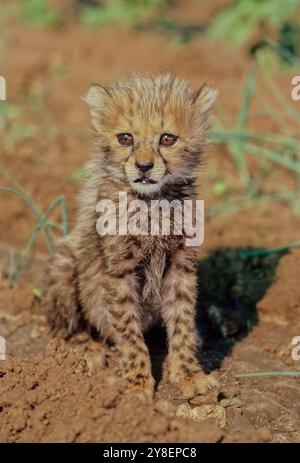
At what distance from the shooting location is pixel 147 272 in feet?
12.5

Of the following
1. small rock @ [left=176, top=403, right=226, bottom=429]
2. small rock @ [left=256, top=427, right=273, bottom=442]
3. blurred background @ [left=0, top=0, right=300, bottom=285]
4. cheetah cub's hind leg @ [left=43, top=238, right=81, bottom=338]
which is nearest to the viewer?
small rock @ [left=256, top=427, right=273, bottom=442]

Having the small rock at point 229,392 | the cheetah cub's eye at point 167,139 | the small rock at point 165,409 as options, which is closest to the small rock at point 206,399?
the small rock at point 229,392

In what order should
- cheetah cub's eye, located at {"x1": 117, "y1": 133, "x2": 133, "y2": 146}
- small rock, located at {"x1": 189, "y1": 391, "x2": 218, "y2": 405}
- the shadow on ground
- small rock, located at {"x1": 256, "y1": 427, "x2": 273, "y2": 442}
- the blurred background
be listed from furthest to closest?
the blurred background
the shadow on ground
cheetah cub's eye, located at {"x1": 117, "y1": 133, "x2": 133, "y2": 146}
small rock, located at {"x1": 189, "y1": 391, "x2": 218, "y2": 405}
small rock, located at {"x1": 256, "y1": 427, "x2": 273, "y2": 442}

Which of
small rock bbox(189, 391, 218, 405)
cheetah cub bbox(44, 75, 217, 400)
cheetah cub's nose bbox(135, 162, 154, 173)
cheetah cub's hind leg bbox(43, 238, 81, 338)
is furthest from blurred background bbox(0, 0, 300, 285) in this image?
small rock bbox(189, 391, 218, 405)

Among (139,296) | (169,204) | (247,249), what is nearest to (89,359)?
(139,296)

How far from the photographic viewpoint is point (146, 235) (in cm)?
376

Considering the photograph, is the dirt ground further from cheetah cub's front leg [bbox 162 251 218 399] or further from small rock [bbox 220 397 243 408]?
cheetah cub's front leg [bbox 162 251 218 399]

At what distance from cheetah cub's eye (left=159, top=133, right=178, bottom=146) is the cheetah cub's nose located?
172mm

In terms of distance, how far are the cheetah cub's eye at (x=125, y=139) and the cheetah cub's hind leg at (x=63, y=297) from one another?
2.92 feet

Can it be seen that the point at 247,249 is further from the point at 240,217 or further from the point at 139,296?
the point at 139,296

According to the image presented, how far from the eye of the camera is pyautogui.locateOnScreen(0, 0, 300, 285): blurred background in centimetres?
592

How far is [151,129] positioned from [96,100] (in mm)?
481

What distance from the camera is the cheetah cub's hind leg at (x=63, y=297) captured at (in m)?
4.24
